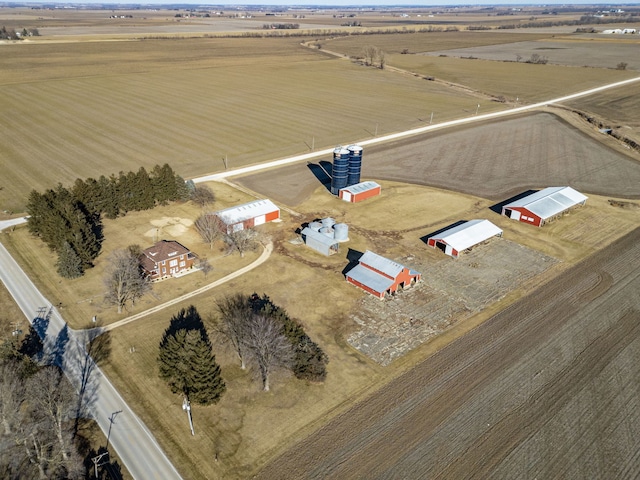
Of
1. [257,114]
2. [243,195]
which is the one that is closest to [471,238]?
[243,195]

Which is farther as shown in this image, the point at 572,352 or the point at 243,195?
the point at 243,195

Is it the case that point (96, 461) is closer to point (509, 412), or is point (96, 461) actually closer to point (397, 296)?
point (509, 412)

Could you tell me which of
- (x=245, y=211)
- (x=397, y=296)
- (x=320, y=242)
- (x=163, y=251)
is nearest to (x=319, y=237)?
(x=320, y=242)

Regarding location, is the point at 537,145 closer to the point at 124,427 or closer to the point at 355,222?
the point at 355,222

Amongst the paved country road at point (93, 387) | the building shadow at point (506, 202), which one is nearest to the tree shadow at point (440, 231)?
the building shadow at point (506, 202)

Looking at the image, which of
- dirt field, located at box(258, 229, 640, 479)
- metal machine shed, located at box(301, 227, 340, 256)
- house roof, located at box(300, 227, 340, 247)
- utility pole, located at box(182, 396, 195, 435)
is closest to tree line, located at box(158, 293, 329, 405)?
utility pole, located at box(182, 396, 195, 435)
